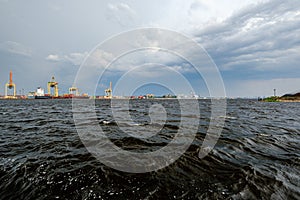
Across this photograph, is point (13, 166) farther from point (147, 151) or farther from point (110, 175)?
point (147, 151)

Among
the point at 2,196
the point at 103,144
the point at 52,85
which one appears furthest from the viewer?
the point at 52,85

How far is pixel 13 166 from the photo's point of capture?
13.9ft

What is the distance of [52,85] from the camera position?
136625 mm

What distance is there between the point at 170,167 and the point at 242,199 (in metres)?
1.92

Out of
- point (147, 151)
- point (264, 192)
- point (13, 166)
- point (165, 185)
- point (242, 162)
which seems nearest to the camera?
point (264, 192)

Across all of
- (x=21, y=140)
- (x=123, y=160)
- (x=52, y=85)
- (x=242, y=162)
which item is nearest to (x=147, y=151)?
(x=123, y=160)

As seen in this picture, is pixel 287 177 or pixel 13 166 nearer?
pixel 287 177

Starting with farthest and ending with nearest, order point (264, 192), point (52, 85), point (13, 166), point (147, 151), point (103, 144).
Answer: point (52, 85) < point (103, 144) < point (147, 151) < point (13, 166) < point (264, 192)

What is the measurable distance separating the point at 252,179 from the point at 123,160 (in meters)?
3.71

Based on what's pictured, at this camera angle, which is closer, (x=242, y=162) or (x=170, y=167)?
(x=170, y=167)

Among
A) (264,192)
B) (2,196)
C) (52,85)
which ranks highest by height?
(52,85)

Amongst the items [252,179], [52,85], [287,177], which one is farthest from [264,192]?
[52,85]

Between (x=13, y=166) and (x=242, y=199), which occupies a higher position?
(x=13, y=166)

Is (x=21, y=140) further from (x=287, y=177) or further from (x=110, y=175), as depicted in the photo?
(x=287, y=177)
